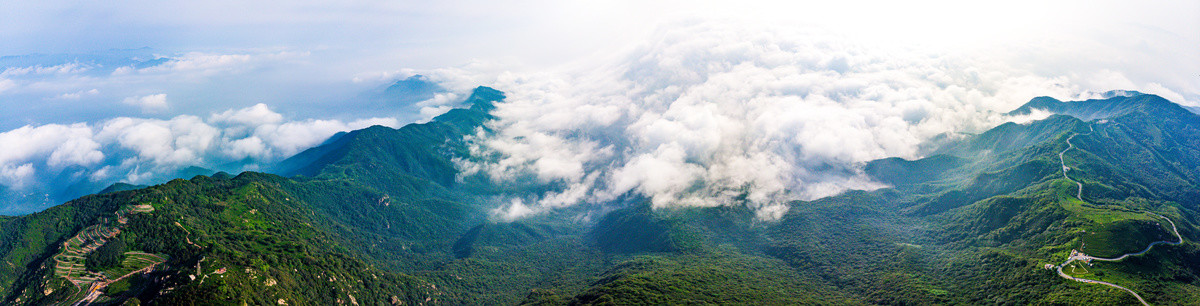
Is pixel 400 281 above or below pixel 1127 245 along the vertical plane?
below

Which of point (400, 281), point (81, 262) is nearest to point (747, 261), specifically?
point (400, 281)

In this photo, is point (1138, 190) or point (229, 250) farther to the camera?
point (1138, 190)

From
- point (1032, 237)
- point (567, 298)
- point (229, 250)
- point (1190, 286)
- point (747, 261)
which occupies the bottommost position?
point (747, 261)

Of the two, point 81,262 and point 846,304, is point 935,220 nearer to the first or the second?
point 846,304

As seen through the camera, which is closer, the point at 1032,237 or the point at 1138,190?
the point at 1032,237

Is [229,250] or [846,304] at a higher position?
[229,250]

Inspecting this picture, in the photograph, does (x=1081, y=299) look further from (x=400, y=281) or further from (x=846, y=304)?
(x=400, y=281)

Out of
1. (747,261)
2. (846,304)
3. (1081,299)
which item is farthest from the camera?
(747,261)

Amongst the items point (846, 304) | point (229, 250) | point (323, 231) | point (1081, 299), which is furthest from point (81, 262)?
point (1081, 299)

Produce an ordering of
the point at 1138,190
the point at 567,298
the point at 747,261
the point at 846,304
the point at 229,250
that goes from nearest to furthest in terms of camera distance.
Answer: the point at 229,250, the point at 846,304, the point at 567,298, the point at 1138,190, the point at 747,261
